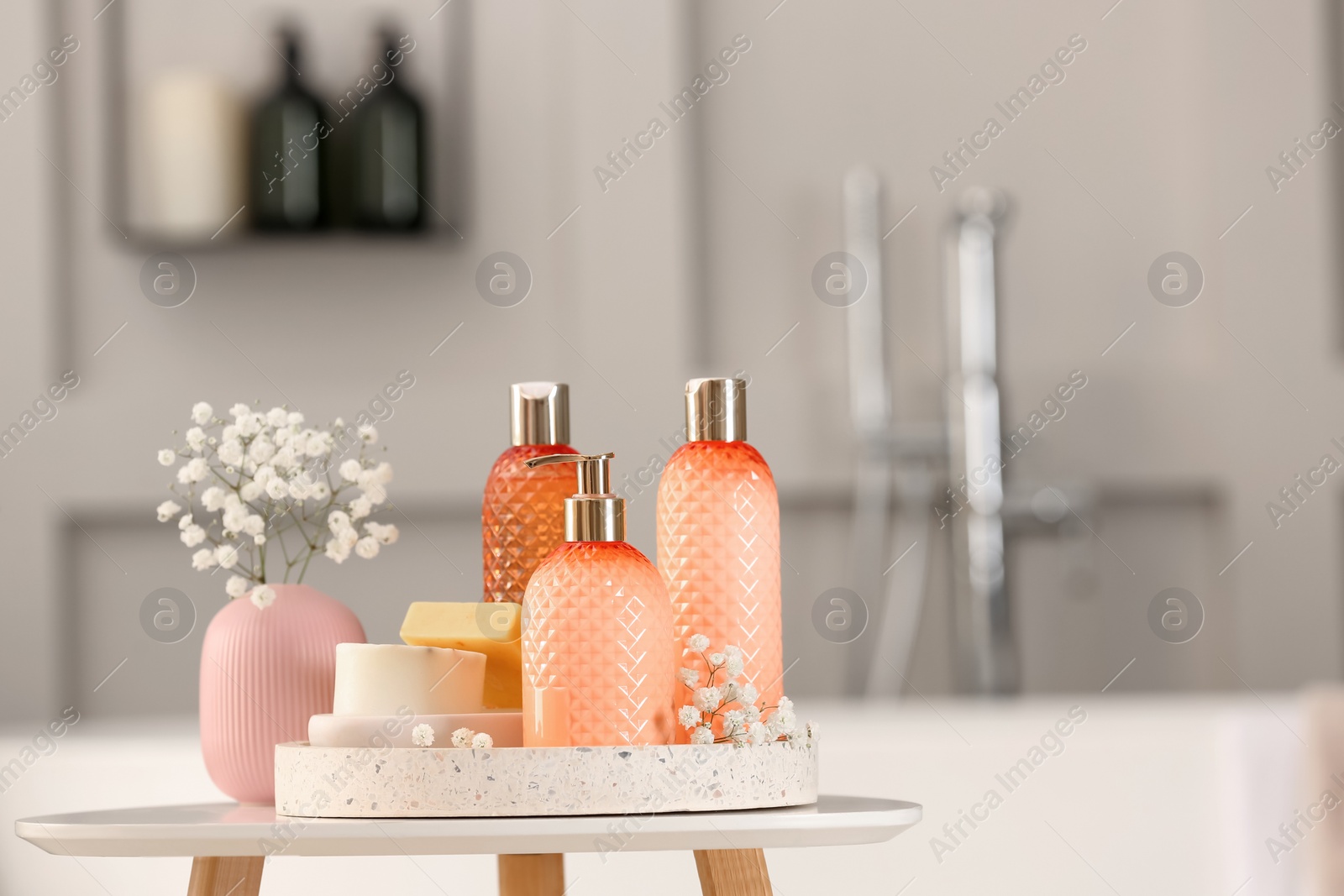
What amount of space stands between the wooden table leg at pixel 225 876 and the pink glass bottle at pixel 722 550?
29 centimetres

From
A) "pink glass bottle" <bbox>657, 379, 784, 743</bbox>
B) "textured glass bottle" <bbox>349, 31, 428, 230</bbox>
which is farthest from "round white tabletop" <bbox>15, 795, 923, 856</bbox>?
"textured glass bottle" <bbox>349, 31, 428, 230</bbox>

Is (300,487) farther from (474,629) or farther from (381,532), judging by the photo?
(474,629)

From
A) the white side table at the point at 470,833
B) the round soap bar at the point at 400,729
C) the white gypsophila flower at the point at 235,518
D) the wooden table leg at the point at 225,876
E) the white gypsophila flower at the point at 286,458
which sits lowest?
the wooden table leg at the point at 225,876

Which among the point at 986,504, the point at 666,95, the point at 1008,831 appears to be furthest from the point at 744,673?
the point at 666,95

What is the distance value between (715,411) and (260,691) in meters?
0.33

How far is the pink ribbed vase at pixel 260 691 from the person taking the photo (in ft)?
2.68

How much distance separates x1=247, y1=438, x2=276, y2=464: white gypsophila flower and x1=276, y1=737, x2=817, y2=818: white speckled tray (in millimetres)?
260

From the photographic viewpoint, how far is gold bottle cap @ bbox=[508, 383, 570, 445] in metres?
0.85

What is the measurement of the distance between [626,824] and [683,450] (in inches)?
A: 8.8

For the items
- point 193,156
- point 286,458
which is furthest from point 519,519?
point 193,156

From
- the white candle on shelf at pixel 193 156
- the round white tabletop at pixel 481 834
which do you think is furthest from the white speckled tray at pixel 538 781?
the white candle on shelf at pixel 193 156

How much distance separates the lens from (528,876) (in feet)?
2.87

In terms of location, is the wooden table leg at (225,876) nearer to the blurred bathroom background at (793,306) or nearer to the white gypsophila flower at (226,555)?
the white gypsophila flower at (226,555)

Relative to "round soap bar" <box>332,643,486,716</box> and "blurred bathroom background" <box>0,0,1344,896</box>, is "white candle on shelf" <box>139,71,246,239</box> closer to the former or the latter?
"blurred bathroom background" <box>0,0,1344,896</box>
